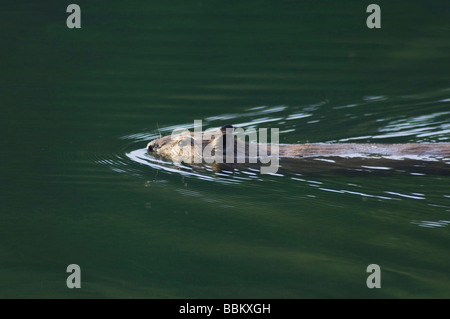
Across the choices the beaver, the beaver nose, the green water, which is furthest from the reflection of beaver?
the green water

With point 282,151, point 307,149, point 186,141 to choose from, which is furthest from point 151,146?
point 307,149

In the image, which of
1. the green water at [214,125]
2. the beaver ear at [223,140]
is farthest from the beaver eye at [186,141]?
the green water at [214,125]

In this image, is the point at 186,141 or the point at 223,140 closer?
the point at 223,140

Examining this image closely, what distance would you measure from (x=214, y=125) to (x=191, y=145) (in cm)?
196

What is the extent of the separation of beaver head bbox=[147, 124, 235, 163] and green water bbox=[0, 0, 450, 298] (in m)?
0.28

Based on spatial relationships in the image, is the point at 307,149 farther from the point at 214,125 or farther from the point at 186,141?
the point at 214,125

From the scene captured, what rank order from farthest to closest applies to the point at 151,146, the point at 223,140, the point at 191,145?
the point at 151,146, the point at 191,145, the point at 223,140

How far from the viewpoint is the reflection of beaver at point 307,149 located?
7.78m

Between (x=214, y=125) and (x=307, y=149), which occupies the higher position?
(x=214, y=125)

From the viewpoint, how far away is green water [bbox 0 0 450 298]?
5.31m

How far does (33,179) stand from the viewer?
7.37 meters

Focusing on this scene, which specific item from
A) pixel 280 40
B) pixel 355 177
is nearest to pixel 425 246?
pixel 355 177

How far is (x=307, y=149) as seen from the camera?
8.06 meters

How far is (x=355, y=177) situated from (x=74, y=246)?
10.1 ft
